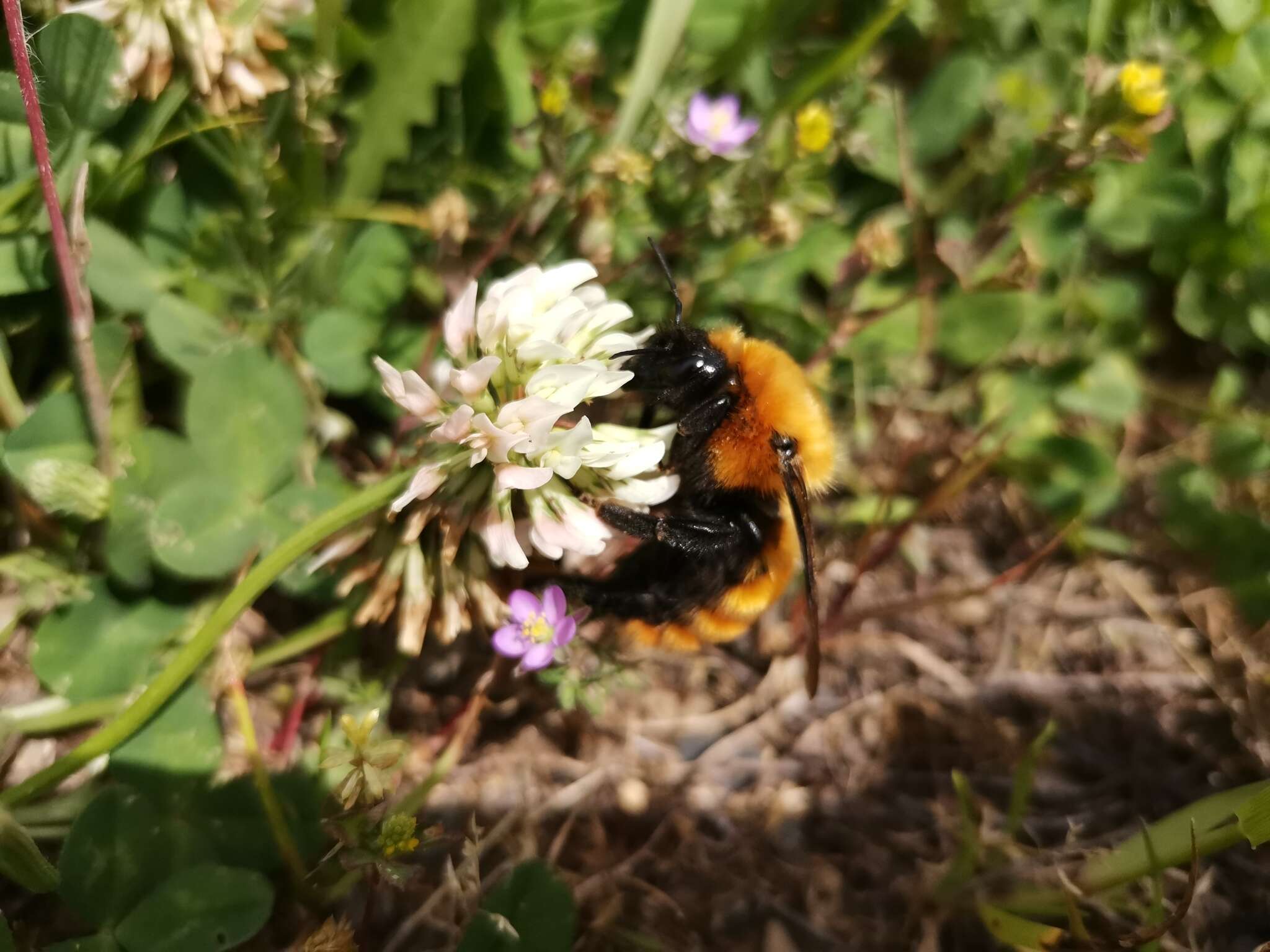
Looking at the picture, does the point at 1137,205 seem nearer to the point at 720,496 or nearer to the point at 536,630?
the point at 720,496

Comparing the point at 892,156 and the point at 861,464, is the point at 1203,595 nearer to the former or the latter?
the point at 861,464

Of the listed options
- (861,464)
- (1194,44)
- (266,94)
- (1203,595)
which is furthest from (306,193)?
(1203,595)

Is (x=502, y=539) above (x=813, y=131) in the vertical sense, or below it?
below

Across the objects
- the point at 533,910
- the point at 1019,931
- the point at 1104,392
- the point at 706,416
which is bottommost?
the point at 1019,931

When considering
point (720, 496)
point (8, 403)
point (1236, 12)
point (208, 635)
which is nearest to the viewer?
point (208, 635)

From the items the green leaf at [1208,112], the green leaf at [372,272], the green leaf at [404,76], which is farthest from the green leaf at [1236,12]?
the green leaf at [372,272]

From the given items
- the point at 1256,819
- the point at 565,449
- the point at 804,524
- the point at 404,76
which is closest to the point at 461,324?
the point at 565,449

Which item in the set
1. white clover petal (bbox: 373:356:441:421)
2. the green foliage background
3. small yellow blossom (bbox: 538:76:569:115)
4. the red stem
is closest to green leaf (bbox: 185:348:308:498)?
the green foliage background
